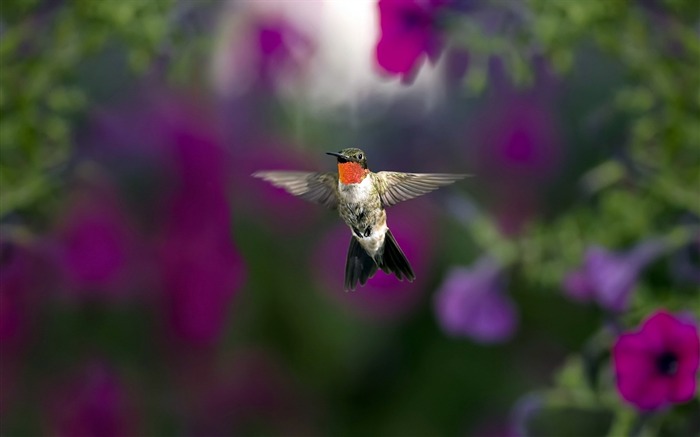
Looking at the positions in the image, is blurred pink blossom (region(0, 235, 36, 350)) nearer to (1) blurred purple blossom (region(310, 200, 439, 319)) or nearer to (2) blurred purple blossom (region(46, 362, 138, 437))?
(2) blurred purple blossom (region(46, 362, 138, 437))

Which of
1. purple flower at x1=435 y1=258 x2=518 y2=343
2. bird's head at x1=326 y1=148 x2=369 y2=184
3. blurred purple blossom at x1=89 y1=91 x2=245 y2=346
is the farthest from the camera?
blurred purple blossom at x1=89 y1=91 x2=245 y2=346

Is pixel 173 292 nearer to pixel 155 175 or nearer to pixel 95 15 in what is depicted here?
pixel 155 175

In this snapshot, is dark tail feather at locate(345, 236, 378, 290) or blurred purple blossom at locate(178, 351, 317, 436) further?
blurred purple blossom at locate(178, 351, 317, 436)

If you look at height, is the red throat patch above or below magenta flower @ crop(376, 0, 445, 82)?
below

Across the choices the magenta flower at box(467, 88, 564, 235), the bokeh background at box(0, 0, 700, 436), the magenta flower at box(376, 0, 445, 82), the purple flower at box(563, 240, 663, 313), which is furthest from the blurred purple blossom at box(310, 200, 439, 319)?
the magenta flower at box(376, 0, 445, 82)

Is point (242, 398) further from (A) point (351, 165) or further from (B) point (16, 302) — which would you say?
(A) point (351, 165)
